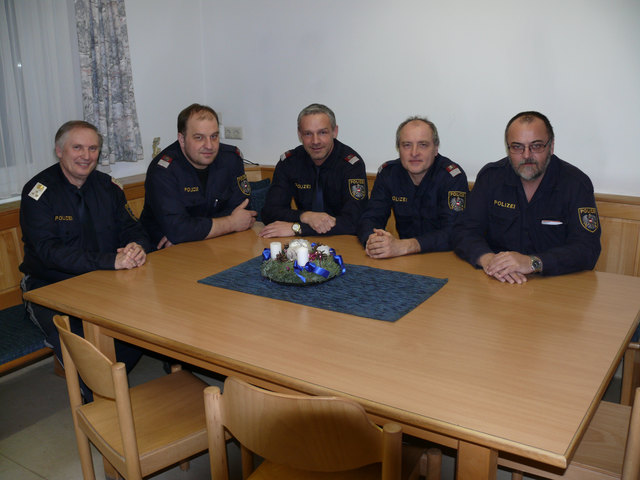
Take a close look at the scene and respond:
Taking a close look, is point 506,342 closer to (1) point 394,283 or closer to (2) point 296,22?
(1) point 394,283

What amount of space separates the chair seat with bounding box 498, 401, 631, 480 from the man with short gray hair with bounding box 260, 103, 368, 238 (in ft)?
5.16

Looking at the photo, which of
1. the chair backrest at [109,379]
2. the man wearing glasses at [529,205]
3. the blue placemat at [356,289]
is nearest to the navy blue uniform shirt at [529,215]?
the man wearing glasses at [529,205]

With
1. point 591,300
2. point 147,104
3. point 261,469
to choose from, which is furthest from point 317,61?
point 261,469

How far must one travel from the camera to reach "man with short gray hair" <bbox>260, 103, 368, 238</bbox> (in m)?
3.24

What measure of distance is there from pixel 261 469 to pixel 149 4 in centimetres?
386

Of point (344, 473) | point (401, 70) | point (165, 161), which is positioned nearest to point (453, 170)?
point (401, 70)

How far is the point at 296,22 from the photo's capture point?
4.38 meters

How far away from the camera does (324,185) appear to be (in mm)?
3510

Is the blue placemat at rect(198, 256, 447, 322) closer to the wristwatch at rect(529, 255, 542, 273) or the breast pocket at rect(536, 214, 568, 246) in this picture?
the wristwatch at rect(529, 255, 542, 273)

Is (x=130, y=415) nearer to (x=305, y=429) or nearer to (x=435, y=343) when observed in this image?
(x=305, y=429)

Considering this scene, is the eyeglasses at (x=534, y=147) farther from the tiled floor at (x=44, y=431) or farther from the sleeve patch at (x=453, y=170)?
the tiled floor at (x=44, y=431)

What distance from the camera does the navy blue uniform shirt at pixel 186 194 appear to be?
2975 mm

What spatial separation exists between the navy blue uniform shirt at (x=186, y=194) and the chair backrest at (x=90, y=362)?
1229mm

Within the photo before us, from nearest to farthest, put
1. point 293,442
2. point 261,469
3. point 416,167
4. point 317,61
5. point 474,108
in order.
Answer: point 293,442 → point 261,469 → point 416,167 → point 474,108 → point 317,61
